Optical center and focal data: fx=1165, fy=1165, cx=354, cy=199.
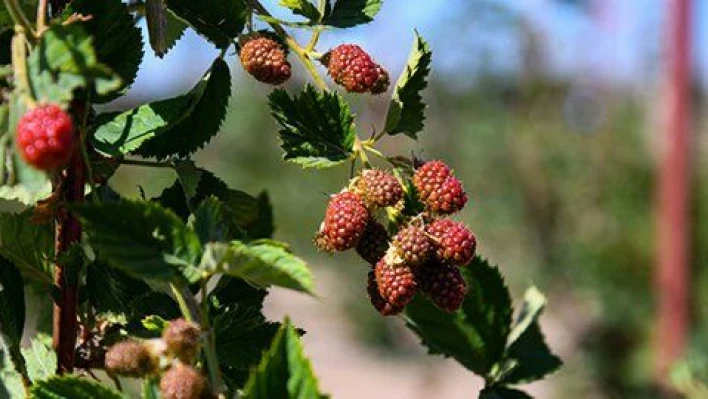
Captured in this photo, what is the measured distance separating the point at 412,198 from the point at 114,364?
0.49 ft

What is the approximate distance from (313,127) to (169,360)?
0.14 meters

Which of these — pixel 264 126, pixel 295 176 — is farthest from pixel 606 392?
pixel 264 126

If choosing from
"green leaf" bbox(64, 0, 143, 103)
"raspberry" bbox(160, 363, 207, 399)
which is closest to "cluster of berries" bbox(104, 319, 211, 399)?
"raspberry" bbox(160, 363, 207, 399)

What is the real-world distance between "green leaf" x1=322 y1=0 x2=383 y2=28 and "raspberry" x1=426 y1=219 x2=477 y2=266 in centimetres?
11

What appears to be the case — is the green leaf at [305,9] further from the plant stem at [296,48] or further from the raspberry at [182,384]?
the raspberry at [182,384]

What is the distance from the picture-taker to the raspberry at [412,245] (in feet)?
1.48

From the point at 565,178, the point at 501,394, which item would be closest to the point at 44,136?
the point at 501,394

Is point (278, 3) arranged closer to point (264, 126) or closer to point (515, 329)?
point (515, 329)

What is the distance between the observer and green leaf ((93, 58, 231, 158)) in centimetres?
46

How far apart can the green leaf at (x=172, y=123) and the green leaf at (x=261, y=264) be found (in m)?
0.09

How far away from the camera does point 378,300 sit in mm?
467

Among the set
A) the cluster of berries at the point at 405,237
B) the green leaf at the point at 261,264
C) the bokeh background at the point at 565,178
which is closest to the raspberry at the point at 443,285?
the cluster of berries at the point at 405,237

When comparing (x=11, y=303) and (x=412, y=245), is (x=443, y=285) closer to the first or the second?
(x=412, y=245)

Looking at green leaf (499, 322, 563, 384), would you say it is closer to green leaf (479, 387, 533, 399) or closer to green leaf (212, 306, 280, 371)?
green leaf (479, 387, 533, 399)
